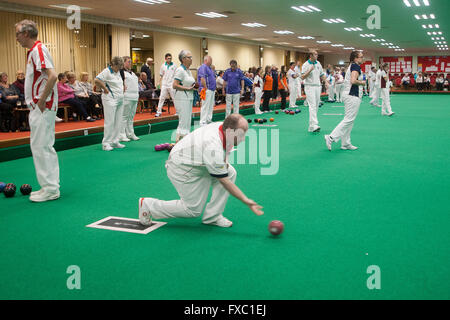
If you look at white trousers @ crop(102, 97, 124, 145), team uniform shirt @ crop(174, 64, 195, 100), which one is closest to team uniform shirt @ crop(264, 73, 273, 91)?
team uniform shirt @ crop(174, 64, 195, 100)

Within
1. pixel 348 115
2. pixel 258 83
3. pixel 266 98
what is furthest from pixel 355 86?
pixel 266 98

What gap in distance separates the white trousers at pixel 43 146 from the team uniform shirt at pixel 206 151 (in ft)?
5.22

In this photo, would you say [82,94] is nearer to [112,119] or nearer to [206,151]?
[112,119]

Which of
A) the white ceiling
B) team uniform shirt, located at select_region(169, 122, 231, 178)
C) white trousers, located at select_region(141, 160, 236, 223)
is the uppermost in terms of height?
the white ceiling

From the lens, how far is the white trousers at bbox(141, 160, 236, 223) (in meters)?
3.10

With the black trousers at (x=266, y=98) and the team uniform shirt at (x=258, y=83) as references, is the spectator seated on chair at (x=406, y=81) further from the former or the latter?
the team uniform shirt at (x=258, y=83)

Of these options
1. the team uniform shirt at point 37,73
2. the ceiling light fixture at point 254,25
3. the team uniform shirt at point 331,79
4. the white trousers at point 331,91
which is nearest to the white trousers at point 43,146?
the team uniform shirt at point 37,73

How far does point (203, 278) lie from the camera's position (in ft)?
7.97

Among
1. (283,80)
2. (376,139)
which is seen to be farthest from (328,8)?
(376,139)

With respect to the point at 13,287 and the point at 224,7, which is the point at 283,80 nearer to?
the point at 224,7

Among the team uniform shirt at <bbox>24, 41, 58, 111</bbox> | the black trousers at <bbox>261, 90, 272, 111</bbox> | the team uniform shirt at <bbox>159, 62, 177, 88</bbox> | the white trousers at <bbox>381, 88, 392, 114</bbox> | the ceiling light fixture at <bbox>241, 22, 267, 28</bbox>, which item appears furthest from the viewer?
the ceiling light fixture at <bbox>241, 22, 267, 28</bbox>

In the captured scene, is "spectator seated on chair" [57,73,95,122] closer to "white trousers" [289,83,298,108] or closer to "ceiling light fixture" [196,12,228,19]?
"ceiling light fixture" [196,12,228,19]

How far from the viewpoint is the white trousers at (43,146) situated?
3963mm

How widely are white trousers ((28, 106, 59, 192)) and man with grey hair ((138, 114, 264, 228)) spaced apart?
134 centimetres
